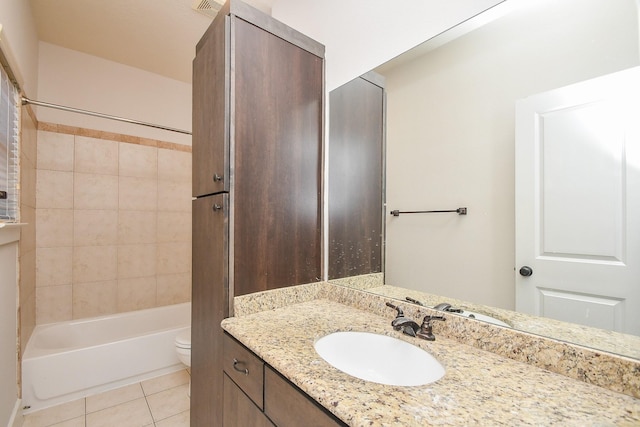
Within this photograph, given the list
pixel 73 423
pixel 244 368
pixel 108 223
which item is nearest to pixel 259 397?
pixel 244 368

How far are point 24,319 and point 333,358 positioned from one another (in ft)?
7.23

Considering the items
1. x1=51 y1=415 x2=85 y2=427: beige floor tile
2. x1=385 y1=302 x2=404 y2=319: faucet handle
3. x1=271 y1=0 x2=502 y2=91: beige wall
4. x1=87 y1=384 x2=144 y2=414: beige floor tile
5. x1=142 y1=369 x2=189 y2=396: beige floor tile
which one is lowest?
x1=142 y1=369 x2=189 y2=396: beige floor tile

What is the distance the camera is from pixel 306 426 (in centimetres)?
69

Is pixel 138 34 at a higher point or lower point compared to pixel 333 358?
higher

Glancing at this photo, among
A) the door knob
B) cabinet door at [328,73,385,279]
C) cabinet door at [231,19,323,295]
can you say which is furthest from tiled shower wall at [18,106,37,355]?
the door knob

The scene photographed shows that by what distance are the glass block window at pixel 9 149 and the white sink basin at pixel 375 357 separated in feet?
5.88

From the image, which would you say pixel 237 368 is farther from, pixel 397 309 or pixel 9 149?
pixel 9 149

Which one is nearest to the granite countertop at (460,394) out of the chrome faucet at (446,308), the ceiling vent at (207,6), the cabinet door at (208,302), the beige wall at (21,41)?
the chrome faucet at (446,308)

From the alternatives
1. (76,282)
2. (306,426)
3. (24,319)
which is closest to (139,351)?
(24,319)

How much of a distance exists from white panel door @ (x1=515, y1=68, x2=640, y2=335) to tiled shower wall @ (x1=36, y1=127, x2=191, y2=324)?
3001mm

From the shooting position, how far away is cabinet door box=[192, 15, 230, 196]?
1196 mm

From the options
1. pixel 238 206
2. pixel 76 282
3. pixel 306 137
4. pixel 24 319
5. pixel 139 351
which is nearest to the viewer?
pixel 238 206

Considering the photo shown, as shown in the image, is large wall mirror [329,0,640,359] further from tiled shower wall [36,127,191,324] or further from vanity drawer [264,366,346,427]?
tiled shower wall [36,127,191,324]

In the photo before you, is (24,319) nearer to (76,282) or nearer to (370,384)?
(76,282)
